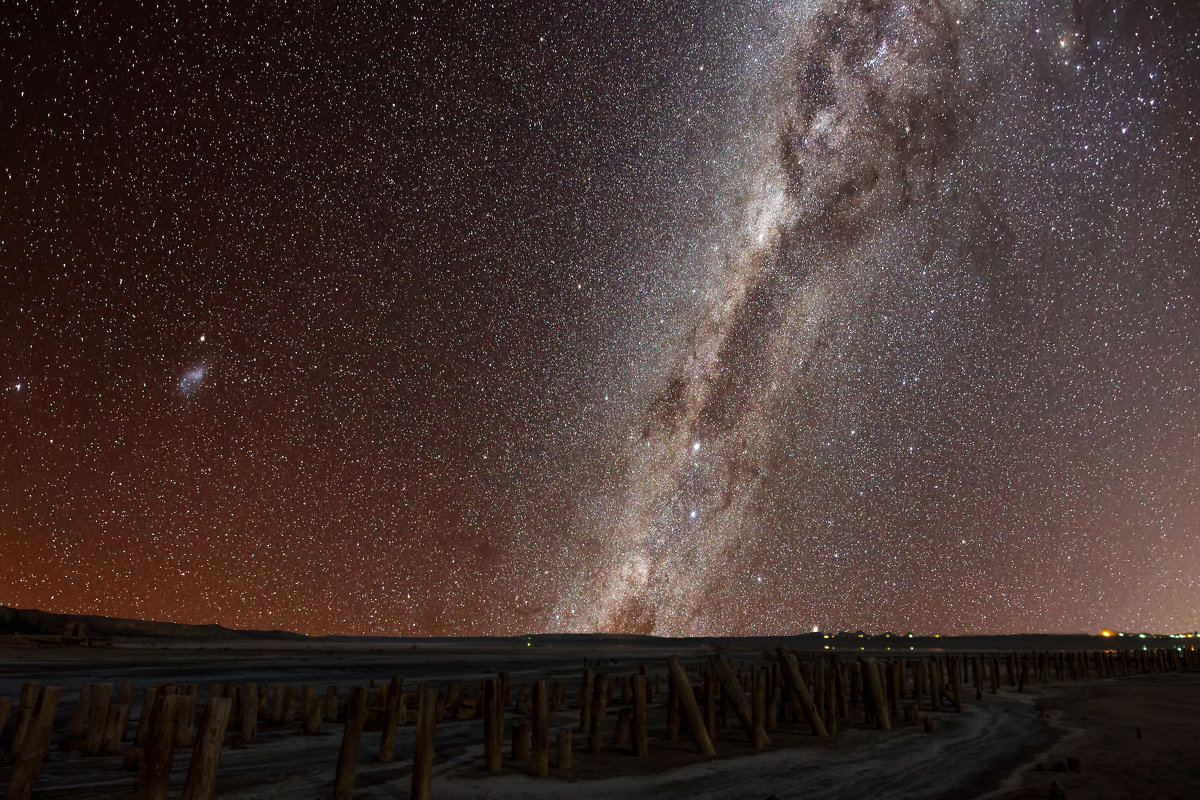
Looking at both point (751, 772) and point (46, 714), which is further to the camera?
point (751, 772)

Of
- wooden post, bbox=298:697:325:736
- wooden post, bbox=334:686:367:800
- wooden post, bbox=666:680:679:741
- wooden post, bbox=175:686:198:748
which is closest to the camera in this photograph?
A: wooden post, bbox=175:686:198:748

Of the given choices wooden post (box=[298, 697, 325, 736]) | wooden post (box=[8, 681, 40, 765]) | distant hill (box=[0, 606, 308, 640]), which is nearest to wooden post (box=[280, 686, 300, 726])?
wooden post (box=[298, 697, 325, 736])

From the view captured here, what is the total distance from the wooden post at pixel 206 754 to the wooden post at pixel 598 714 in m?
5.65

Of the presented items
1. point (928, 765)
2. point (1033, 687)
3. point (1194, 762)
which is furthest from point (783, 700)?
point (1033, 687)

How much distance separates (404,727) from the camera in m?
12.7

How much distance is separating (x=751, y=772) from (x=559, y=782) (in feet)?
8.23

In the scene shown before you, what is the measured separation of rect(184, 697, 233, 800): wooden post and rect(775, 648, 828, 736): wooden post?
9.23m

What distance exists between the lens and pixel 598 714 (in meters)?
10.9

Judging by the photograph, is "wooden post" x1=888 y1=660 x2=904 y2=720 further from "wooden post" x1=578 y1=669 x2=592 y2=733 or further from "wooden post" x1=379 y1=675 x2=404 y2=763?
"wooden post" x1=379 y1=675 x2=404 y2=763

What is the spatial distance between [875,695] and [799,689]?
1937 millimetres

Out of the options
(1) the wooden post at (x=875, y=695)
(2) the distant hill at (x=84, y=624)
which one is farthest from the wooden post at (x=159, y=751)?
(2) the distant hill at (x=84, y=624)

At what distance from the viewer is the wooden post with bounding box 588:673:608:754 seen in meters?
10.9

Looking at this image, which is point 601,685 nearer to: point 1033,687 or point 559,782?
point 559,782

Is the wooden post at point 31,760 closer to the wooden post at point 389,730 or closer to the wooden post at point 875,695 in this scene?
the wooden post at point 389,730
